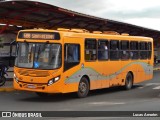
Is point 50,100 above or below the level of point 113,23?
below

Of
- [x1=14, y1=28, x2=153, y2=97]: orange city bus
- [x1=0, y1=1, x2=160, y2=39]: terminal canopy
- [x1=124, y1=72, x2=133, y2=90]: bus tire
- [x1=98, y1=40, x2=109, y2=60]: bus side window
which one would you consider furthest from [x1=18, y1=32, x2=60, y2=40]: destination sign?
[x1=124, y1=72, x2=133, y2=90]: bus tire

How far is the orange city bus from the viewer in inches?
648

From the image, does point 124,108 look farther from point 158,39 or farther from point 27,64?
point 158,39

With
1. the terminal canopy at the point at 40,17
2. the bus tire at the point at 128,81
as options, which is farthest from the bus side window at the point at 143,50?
the terminal canopy at the point at 40,17

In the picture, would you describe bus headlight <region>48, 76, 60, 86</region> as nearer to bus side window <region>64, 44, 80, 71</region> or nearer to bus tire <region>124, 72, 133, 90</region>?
bus side window <region>64, 44, 80, 71</region>

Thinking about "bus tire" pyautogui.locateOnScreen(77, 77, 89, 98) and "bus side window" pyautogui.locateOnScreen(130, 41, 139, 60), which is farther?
"bus side window" pyautogui.locateOnScreen(130, 41, 139, 60)

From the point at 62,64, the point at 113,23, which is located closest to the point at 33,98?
the point at 62,64

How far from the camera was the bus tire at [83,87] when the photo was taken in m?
17.8

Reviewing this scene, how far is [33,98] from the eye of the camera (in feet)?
58.5

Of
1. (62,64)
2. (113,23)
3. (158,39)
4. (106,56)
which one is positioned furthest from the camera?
(158,39)

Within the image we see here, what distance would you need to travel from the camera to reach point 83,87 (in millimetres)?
17984

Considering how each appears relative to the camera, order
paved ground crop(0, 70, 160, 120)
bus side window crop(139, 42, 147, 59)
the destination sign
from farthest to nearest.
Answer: bus side window crop(139, 42, 147, 59) → the destination sign → paved ground crop(0, 70, 160, 120)

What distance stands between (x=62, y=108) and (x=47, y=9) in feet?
31.7

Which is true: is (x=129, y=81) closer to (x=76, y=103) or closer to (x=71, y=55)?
(x=71, y=55)
